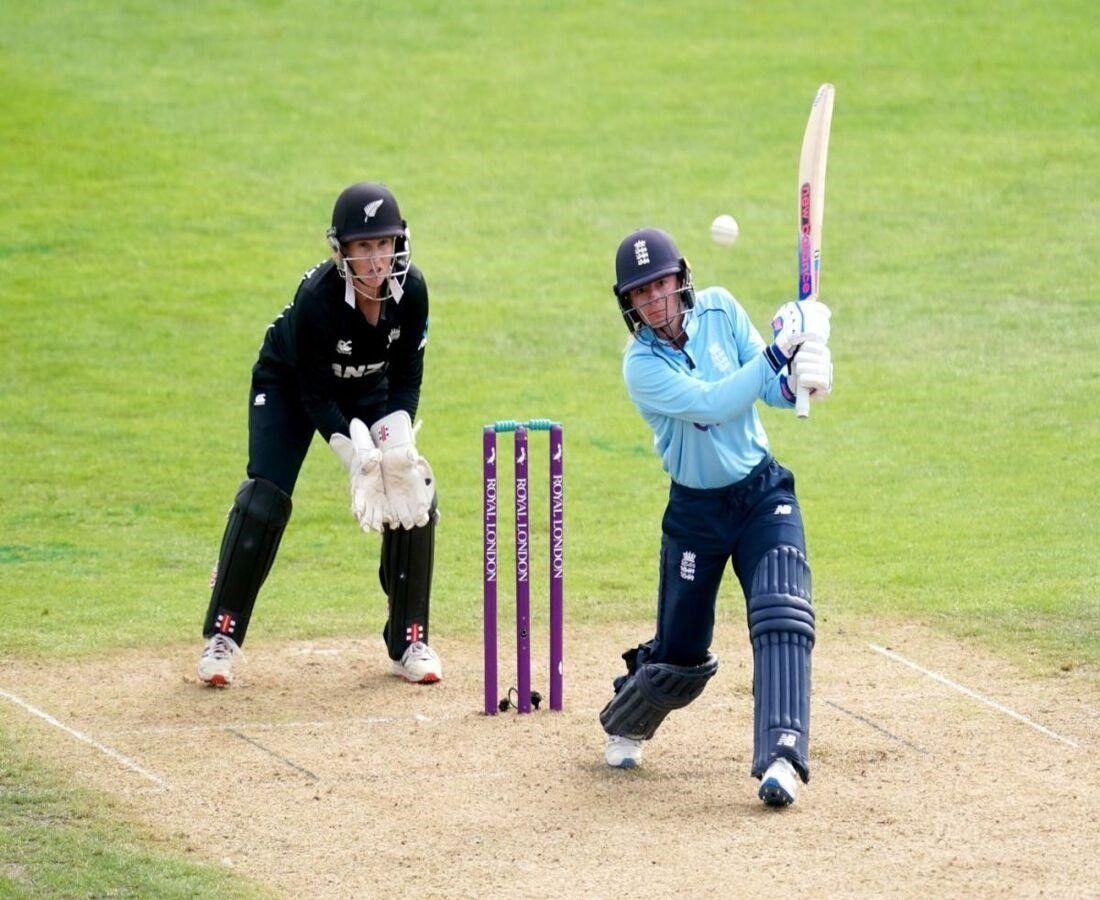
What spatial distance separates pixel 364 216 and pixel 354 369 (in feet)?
2.33

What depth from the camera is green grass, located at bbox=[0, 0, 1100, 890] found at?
10.2m

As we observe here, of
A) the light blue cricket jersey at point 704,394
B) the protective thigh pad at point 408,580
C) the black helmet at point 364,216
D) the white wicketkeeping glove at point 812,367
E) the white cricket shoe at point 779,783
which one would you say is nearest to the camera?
the white wicketkeeping glove at point 812,367

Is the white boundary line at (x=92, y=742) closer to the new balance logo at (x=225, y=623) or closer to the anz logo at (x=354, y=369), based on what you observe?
the new balance logo at (x=225, y=623)

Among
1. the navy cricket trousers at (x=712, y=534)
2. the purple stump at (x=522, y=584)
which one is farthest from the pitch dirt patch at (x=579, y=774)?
the navy cricket trousers at (x=712, y=534)

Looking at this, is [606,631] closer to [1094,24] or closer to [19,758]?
[19,758]

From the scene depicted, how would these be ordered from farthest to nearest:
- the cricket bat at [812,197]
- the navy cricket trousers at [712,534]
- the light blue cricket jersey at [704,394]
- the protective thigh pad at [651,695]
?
the protective thigh pad at [651,695] → the navy cricket trousers at [712,534] → the cricket bat at [812,197] → the light blue cricket jersey at [704,394]

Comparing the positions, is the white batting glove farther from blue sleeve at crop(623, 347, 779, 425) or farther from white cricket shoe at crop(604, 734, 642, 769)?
white cricket shoe at crop(604, 734, 642, 769)

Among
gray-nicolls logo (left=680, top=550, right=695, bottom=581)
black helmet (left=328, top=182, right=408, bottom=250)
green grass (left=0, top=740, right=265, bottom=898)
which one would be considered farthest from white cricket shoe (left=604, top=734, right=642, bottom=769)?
black helmet (left=328, top=182, right=408, bottom=250)

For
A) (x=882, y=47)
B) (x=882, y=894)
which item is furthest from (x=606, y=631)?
(x=882, y=47)

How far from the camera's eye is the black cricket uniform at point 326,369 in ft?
26.0

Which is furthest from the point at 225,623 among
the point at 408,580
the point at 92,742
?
the point at 92,742

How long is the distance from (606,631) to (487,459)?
1768 millimetres

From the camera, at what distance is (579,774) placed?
7113 millimetres

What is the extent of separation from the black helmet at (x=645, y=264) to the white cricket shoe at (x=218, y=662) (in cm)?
254
